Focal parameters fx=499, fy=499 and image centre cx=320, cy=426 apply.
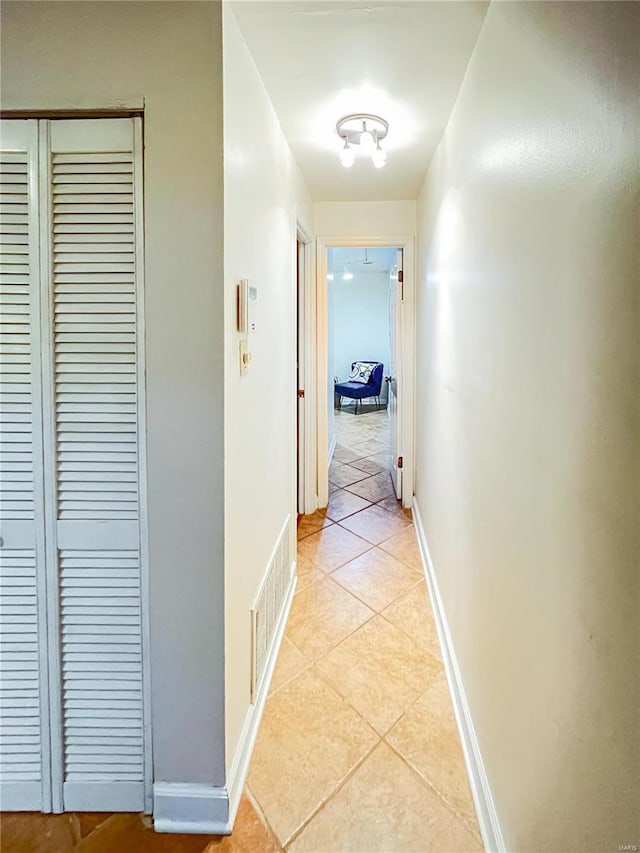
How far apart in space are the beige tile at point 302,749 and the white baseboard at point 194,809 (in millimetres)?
145

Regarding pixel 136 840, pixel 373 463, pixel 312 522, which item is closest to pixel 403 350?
pixel 312 522

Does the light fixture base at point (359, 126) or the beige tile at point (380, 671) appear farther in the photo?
the light fixture base at point (359, 126)

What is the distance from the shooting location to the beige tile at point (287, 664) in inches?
80.3

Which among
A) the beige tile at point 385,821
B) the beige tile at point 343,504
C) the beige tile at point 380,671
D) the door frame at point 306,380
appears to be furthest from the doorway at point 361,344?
the beige tile at point 385,821

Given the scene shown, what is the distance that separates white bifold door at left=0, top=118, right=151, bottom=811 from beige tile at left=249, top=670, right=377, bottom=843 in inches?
14.9

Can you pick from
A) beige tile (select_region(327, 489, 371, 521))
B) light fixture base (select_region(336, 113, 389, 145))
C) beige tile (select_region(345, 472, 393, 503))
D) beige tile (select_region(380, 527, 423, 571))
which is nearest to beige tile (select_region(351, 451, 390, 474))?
beige tile (select_region(345, 472, 393, 503))

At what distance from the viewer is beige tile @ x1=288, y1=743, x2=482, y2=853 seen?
137cm

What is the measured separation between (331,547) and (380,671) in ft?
4.18

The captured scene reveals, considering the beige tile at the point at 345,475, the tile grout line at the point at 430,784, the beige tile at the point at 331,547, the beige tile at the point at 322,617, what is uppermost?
the beige tile at the point at 345,475

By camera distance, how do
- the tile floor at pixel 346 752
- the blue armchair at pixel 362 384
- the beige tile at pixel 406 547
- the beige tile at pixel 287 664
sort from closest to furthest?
the tile floor at pixel 346 752 → the beige tile at pixel 287 664 → the beige tile at pixel 406 547 → the blue armchair at pixel 362 384

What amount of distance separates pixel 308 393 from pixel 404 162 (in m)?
1.71

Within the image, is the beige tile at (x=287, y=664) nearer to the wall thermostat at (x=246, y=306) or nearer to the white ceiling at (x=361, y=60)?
the wall thermostat at (x=246, y=306)

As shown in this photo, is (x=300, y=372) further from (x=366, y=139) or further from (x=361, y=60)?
(x=361, y=60)

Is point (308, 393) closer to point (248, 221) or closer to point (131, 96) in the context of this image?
point (248, 221)
